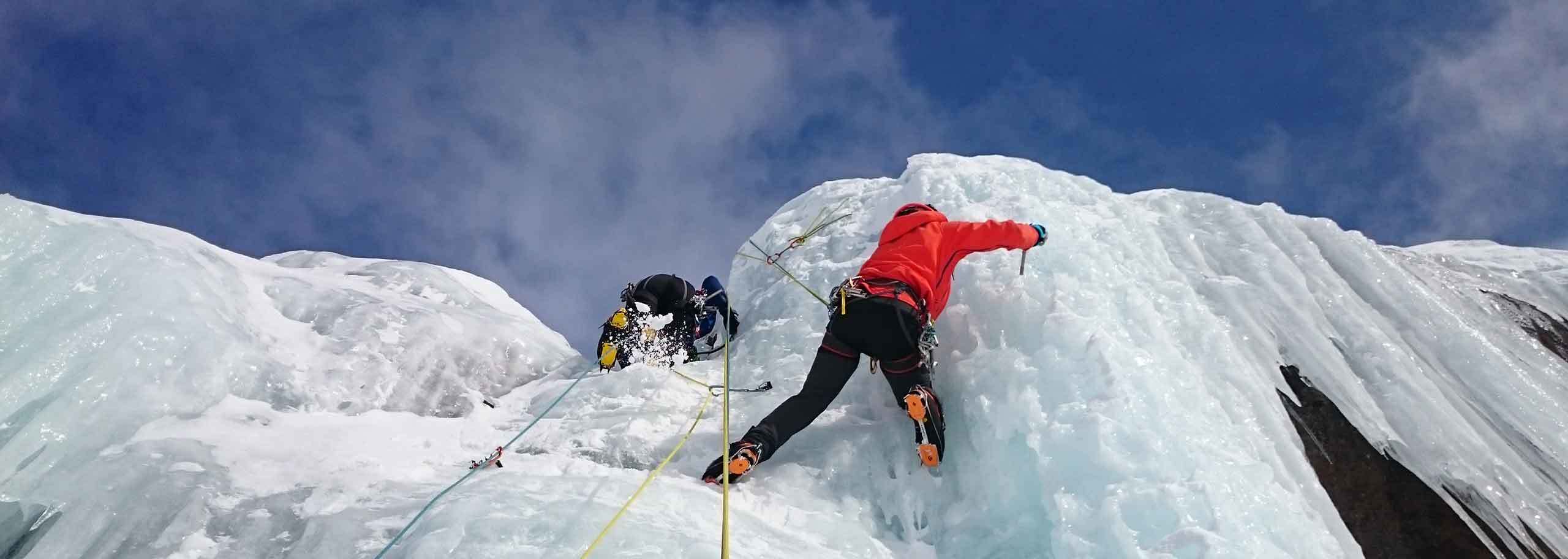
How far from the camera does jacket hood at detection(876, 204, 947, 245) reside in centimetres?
491

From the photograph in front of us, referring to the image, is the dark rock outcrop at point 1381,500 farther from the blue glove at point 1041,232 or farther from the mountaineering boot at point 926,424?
the mountaineering boot at point 926,424

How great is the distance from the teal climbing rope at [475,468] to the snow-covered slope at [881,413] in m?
0.06

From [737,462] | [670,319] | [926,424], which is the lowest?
[737,462]

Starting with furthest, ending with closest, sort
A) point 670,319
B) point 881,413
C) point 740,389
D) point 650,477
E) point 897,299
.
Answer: point 670,319, point 740,389, point 881,413, point 897,299, point 650,477

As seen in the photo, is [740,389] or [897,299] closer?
[897,299]

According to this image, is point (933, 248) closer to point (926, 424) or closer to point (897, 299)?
point (897, 299)

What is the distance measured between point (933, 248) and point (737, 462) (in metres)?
1.73

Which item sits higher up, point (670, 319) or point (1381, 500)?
point (670, 319)

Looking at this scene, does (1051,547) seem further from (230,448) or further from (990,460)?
(230,448)

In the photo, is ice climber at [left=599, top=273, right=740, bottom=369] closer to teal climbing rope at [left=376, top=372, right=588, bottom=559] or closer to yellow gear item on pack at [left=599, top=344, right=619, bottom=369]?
yellow gear item on pack at [left=599, top=344, right=619, bottom=369]

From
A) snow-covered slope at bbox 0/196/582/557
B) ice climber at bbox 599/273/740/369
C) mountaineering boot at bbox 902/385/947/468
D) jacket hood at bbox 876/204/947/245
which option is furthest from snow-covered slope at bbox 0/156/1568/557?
ice climber at bbox 599/273/740/369

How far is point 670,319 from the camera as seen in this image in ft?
24.4

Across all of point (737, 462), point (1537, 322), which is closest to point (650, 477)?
point (737, 462)

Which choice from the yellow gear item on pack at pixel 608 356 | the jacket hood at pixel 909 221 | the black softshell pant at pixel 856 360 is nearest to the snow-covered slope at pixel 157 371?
the yellow gear item on pack at pixel 608 356
